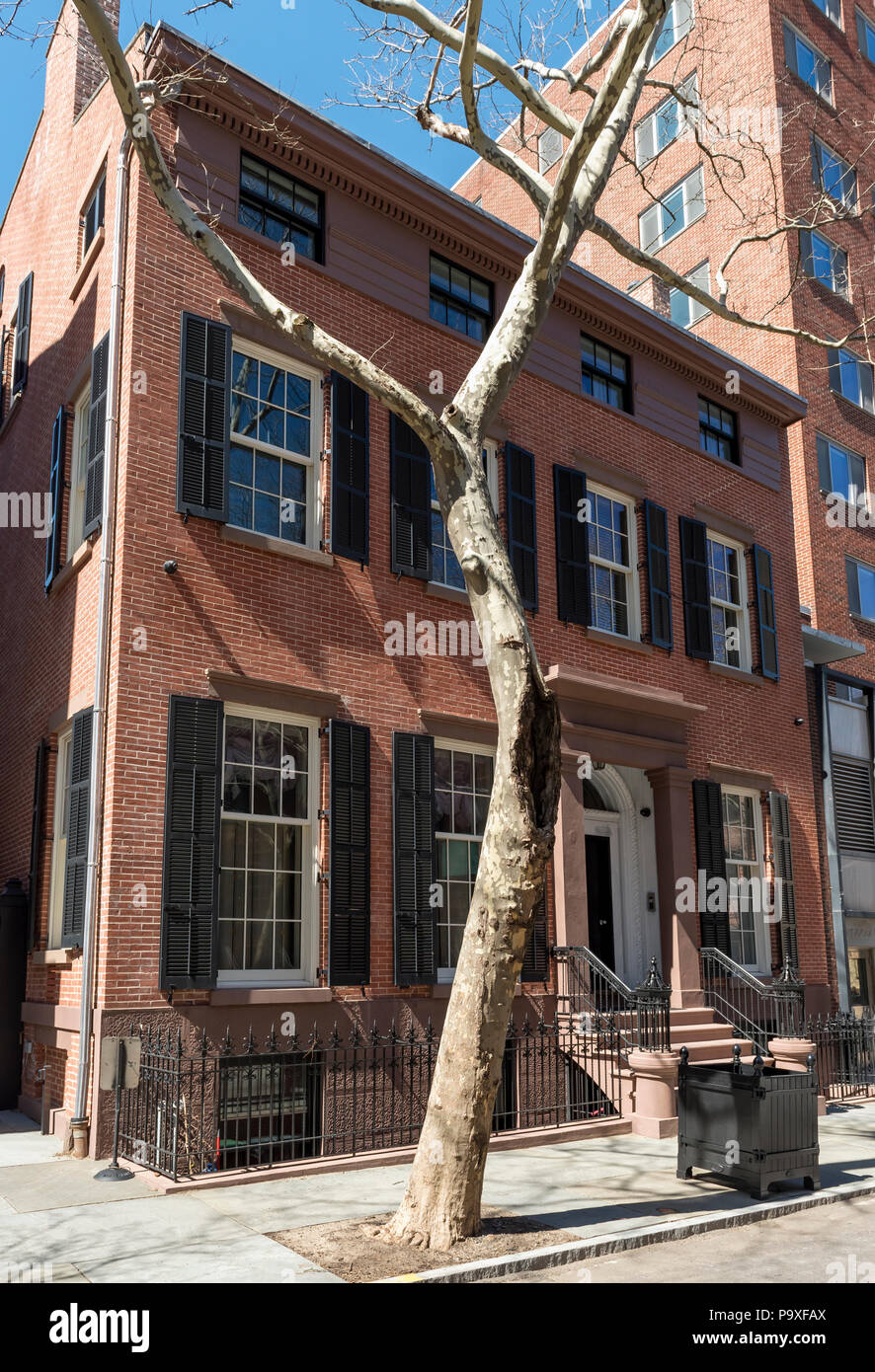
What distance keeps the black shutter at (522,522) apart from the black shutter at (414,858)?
2784mm

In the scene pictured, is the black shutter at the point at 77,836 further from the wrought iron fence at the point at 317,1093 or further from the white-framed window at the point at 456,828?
the white-framed window at the point at 456,828

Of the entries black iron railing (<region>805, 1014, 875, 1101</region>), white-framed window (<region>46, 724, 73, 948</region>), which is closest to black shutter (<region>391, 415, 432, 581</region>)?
white-framed window (<region>46, 724, 73, 948</region>)

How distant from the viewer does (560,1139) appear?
11430 millimetres

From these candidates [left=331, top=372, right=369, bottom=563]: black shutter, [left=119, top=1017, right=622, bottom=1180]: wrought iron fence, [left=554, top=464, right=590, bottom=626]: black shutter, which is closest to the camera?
[left=119, top=1017, right=622, bottom=1180]: wrought iron fence

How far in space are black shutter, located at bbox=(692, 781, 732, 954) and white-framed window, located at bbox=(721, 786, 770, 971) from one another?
1.52ft

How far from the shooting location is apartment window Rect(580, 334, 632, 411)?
16516 mm

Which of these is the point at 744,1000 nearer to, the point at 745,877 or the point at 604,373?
the point at 745,877

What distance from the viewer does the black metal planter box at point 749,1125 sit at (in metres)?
8.93

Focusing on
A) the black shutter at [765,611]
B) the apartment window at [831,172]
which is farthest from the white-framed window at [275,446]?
the apartment window at [831,172]

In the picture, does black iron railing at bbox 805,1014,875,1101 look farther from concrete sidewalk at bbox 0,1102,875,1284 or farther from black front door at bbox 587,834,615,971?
concrete sidewalk at bbox 0,1102,875,1284

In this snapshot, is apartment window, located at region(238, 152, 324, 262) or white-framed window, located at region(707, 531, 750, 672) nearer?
apartment window, located at region(238, 152, 324, 262)

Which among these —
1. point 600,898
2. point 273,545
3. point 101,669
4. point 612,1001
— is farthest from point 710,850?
point 101,669
